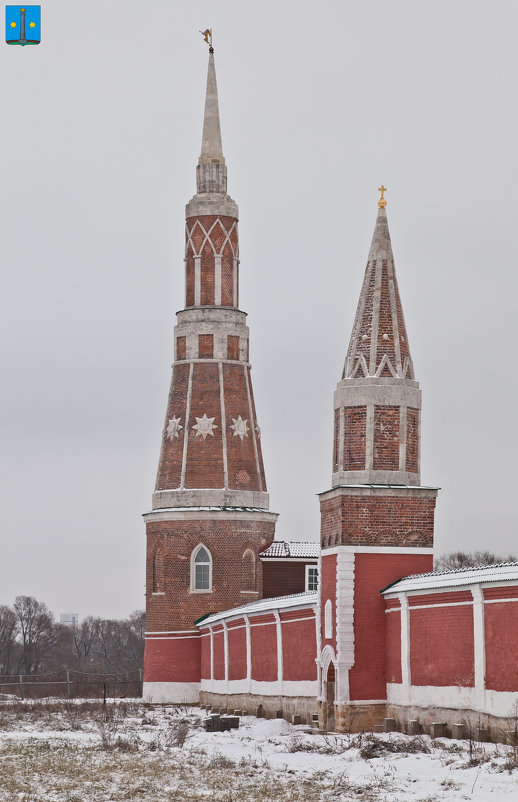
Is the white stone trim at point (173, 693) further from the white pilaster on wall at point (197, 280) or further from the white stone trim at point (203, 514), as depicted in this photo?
the white pilaster on wall at point (197, 280)

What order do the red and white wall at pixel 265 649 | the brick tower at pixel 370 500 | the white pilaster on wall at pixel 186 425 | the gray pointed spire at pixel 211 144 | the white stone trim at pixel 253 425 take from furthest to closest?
the gray pointed spire at pixel 211 144, the white stone trim at pixel 253 425, the white pilaster on wall at pixel 186 425, the red and white wall at pixel 265 649, the brick tower at pixel 370 500

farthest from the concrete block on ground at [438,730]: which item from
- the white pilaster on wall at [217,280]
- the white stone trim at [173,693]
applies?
the white pilaster on wall at [217,280]

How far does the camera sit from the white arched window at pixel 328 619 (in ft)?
116

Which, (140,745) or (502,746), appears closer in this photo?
(502,746)

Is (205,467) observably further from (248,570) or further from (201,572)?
(248,570)

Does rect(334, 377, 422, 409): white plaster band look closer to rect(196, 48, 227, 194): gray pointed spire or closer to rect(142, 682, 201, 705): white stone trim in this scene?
rect(142, 682, 201, 705): white stone trim

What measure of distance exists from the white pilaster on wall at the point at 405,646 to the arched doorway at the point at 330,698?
114 inches

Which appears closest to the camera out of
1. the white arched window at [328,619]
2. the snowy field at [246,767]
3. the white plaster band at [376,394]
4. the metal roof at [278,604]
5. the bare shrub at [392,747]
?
the snowy field at [246,767]

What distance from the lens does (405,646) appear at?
33.2 meters

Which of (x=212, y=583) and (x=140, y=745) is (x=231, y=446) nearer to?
(x=212, y=583)

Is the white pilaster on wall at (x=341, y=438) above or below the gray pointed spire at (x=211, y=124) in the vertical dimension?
below

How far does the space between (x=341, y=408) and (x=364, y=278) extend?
3.74m

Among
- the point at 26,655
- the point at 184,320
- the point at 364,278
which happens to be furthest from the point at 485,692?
the point at 26,655

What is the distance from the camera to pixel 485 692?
28828 mm
